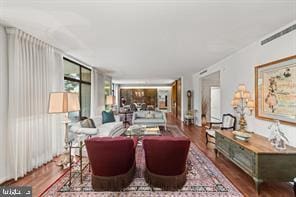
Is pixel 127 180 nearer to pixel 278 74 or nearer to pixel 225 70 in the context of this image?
pixel 278 74

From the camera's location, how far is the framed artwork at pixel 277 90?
3451 millimetres

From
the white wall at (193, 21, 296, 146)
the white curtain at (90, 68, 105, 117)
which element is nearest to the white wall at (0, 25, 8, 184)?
the white wall at (193, 21, 296, 146)

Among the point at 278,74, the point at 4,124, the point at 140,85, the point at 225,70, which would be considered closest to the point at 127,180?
the point at 4,124

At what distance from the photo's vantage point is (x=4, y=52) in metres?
3.63

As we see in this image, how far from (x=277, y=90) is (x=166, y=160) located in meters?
2.56

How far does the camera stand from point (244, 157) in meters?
3.48

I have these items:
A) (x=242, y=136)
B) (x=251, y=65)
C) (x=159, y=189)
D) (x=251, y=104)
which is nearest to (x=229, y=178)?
(x=242, y=136)

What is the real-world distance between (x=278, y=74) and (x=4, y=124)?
201 inches

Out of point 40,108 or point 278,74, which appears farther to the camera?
point 40,108

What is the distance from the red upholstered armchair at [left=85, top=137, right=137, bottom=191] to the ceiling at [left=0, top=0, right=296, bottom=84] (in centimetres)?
191

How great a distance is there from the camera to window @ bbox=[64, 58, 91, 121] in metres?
6.62

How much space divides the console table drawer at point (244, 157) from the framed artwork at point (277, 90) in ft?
3.03

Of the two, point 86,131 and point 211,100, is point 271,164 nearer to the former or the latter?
point 86,131

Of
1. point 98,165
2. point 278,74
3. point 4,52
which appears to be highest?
point 4,52
